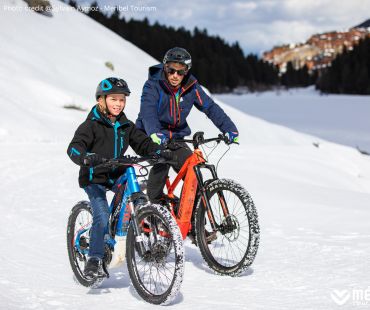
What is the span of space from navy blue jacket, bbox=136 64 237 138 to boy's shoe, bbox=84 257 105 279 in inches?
57.0

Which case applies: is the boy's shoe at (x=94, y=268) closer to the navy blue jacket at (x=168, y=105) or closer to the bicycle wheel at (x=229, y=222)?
the bicycle wheel at (x=229, y=222)

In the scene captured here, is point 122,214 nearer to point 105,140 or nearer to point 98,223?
point 98,223

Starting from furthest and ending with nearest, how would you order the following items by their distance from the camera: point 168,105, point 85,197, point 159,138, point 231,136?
1. point 85,197
2. point 168,105
3. point 231,136
4. point 159,138

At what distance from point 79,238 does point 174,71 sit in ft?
6.20

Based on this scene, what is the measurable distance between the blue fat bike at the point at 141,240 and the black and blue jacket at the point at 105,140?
18cm

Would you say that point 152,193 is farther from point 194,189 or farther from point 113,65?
point 113,65

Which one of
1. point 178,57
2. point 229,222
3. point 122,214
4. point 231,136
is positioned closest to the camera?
point 122,214

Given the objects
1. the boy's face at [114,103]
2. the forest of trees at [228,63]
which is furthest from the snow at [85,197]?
the forest of trees at [228,63]

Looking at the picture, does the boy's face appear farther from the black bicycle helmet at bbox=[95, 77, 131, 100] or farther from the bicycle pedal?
the bicycle pedal

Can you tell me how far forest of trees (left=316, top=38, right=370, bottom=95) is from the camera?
284 ft

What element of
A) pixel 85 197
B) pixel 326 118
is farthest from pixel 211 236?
pixel 326 118

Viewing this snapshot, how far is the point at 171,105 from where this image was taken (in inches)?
Result: 221

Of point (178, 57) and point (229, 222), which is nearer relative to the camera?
point (229, 222)

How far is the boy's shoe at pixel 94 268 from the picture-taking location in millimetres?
4504
